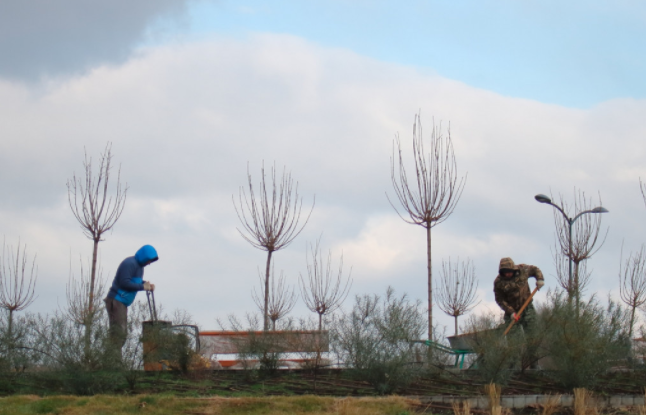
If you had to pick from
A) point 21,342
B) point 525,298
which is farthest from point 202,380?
point 525,298

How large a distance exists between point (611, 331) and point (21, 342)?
8.45 metres

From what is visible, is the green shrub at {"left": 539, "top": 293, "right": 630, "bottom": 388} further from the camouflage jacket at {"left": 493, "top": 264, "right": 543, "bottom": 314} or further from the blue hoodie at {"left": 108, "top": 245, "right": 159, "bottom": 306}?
the blue hoodie at {"left": 108, "top": 245, "right": 159, "bottom": 306}

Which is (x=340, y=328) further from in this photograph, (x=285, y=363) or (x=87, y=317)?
(x=87, y=317)

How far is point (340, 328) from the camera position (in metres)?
11.7

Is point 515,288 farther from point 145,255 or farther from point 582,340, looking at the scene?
point 145,255

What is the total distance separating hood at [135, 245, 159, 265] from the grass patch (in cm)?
366

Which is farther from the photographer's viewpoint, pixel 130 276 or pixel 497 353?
pixel 130 276

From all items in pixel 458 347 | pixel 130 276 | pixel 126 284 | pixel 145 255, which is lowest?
pixel 458 347

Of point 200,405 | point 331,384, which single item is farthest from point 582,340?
point 200,405

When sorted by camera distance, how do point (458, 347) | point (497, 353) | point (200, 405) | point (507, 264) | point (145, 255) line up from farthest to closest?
point (507, 264) < point (458, 347) < point (145, 255) < point (497, 353) < point (200, 405)

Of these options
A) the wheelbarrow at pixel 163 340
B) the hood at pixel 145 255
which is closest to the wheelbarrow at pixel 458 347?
the wheelbarrow at pixel 163 340

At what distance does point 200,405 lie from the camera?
→ 9.27 metres

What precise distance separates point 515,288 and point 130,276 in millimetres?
6792

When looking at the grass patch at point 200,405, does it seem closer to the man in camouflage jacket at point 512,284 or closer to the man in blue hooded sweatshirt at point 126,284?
the man in blue hooded sweatshirt at point 126,284
